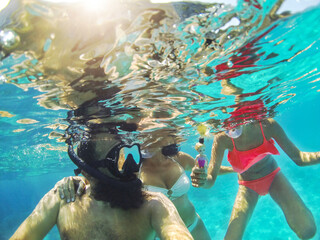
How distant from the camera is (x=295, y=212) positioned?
6.36 meters

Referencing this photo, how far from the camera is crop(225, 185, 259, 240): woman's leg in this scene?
658 cm

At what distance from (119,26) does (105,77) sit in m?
1.51

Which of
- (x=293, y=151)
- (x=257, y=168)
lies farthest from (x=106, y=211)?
(x=293, y=151)

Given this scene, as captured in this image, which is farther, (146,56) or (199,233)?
(199,233)

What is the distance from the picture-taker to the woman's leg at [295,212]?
6223 millimetres

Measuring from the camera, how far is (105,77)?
4.78m

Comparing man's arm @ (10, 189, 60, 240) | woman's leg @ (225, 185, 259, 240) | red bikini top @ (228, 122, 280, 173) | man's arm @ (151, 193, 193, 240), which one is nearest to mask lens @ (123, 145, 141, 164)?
man's arm @ (151, 193, 193, 240)

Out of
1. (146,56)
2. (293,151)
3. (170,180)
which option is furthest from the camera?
(293,151)

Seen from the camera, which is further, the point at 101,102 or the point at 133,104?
the point at 133,104

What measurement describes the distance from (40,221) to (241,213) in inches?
249

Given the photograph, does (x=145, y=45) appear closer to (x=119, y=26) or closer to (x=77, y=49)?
(x=119, y=26)

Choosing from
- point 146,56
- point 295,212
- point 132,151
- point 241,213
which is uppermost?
point 146,56

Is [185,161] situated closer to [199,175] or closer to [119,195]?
[199,175]

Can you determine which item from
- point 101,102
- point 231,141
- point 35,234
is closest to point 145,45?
point 101,102
